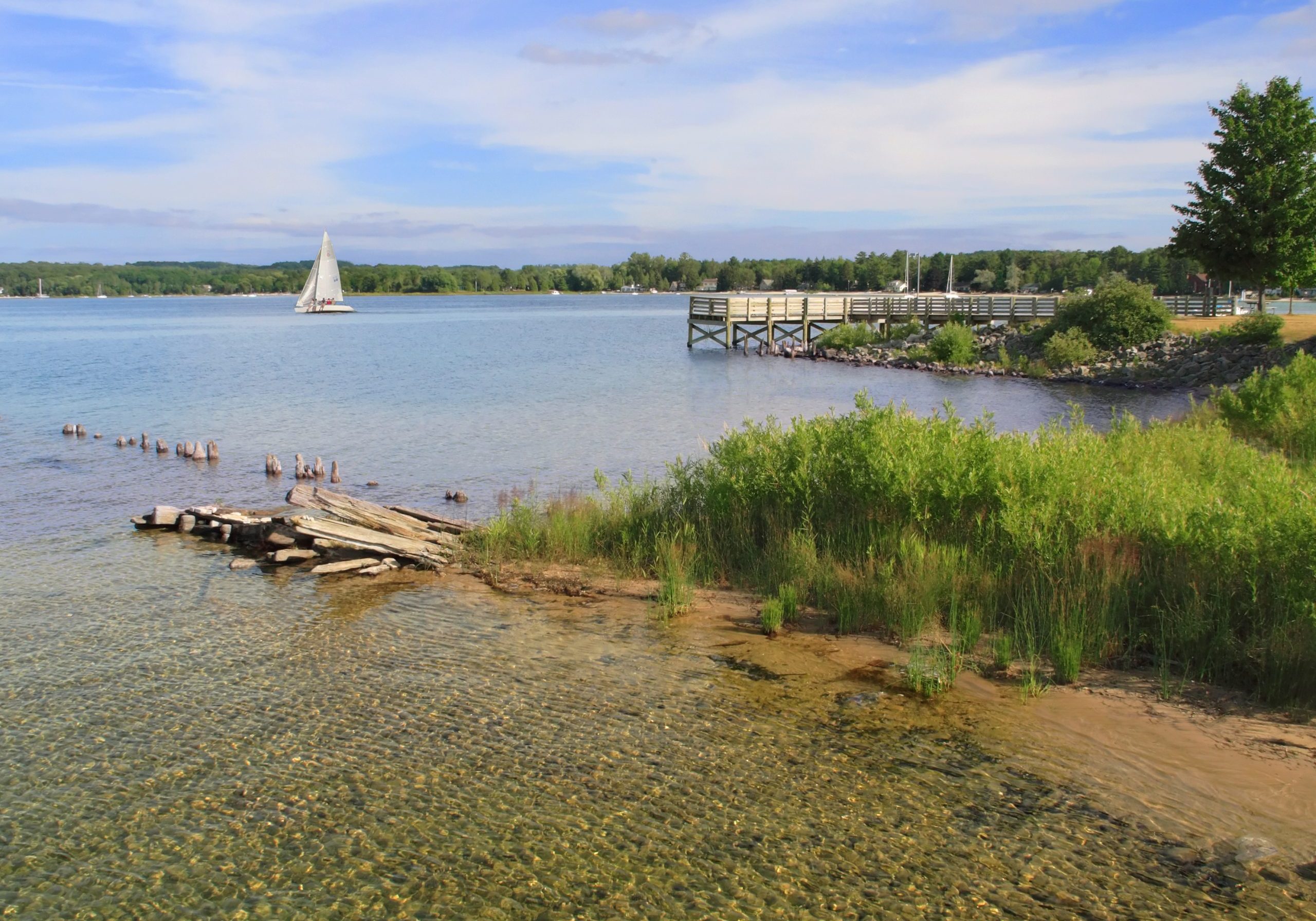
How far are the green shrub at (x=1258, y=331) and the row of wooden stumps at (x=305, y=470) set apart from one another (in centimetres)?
3683

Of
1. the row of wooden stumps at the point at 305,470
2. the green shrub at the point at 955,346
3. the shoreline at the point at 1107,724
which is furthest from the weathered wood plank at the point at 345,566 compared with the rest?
the green shrub at the point at 955,346

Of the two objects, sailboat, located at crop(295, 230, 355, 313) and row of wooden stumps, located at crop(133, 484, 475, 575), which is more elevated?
sailboat, located at crop(295, 230, 355, 313)

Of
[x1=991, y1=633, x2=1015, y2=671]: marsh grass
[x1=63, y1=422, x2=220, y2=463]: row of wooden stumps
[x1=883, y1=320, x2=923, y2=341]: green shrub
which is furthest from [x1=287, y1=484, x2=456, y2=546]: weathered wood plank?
[x1=883, y1=320, x2=923, y2=341]: green shrub

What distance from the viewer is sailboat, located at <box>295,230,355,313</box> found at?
12412cm

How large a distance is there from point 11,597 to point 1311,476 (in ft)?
53.7

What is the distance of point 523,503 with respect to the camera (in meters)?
15.5

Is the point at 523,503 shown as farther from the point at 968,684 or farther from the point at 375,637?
the point at 968,684

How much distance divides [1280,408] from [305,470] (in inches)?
776

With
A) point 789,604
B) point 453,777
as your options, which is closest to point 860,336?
point 789,604

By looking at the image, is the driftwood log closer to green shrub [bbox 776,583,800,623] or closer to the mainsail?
green shrub [bbox 776,583,800,623]

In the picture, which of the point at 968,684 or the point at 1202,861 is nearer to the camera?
the point at 1202,861

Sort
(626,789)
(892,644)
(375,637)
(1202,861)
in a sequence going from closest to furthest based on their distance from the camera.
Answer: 1. (1202,861)
2. (626,789)
3. (892,644)
4. (375,637)

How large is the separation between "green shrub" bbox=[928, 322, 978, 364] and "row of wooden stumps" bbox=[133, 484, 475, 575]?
42316mm

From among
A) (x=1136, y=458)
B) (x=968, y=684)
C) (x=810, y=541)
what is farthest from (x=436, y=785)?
(x=1136, y=458)
